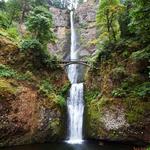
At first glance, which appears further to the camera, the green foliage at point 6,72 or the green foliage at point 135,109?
the green foliage at point 6,72

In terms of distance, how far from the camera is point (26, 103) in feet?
73.8

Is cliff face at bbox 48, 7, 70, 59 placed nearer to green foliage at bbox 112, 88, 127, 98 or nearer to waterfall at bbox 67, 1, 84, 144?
waterfall at bbox 67, 1, 84, 144

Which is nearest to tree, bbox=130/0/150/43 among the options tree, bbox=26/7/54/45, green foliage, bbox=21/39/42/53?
green foliage, bbox=21/39/42/53

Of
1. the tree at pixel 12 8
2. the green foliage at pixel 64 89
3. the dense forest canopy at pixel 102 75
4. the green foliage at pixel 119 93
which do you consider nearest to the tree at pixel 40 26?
the dense forest canopy at pixel 102 75

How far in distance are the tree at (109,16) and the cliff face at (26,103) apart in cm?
788

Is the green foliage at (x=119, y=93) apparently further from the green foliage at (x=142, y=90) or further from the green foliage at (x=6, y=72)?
the green foliage at (x=6, y=72)

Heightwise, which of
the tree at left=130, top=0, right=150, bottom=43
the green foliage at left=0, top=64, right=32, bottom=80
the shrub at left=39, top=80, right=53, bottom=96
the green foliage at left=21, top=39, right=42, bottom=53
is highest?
the green foliage at left=21, top=39, right=42, bottom=53

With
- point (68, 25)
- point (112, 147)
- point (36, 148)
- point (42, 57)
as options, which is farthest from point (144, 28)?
point (68, 25)

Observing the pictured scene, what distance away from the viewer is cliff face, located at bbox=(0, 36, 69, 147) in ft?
68.6

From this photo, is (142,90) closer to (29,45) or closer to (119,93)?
(119,93)

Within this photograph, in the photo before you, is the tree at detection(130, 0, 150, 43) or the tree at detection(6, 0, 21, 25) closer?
the tree at detection(130, 0, 150, 43)

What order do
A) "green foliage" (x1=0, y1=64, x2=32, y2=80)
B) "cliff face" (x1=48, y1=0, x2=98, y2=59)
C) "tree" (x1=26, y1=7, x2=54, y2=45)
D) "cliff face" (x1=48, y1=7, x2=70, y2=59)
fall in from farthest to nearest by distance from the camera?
"cliff face" (x1=48, y1=7, x2=70, y2=59) → "cliff face" (x1=48, y1=0, x2=98, y2=59) → "tree" (x1=26, y1=7, x2=54, y2=45) → "green foliage" (x1=0, y1=64, x2=32, y2=80)

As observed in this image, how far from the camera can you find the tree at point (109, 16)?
2662 cm

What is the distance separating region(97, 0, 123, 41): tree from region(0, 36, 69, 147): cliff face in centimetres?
788
